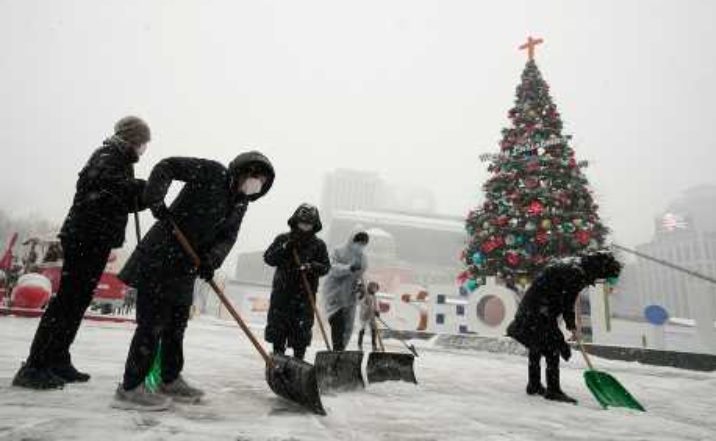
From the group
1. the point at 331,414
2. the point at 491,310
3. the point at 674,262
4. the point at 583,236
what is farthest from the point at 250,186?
the point at 674,262

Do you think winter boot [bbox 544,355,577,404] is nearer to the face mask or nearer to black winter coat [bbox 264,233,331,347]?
black winter coat [bbox 264,233,331,347]

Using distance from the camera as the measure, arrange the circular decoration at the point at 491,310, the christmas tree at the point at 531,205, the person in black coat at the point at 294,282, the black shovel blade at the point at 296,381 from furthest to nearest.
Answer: the christmas tree at the point at 531,205 → the circular decoration at the point at 491,310 → the person in black coat at the point at 294,282 → the black shovel blade at the point at 296,381

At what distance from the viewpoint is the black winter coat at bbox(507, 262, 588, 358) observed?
440 cm

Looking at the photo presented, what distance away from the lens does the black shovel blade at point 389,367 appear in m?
4.50

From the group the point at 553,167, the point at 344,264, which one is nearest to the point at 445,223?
the point at 553,167

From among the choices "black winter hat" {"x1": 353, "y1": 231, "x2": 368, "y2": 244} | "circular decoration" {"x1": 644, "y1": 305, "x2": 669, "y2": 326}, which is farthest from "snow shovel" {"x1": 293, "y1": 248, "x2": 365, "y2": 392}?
"circular decoration" {"x1": 644, "y1": 305, "x2": 669, "y2": 326}

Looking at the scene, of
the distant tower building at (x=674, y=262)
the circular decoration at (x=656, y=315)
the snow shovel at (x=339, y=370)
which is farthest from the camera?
the distant tower building at (x=674, y=262)

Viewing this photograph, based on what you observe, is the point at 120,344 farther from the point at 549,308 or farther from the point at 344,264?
the point at 549,308

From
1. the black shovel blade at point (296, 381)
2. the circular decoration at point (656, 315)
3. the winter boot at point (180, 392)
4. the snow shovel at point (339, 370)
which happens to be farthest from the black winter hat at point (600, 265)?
the circular decoration at point (656, 315)

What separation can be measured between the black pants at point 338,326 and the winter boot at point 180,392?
270cm

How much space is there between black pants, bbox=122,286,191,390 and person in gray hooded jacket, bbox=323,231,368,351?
2.71m

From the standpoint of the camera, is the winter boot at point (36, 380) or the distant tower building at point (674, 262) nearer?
the winter boot at point (36, 380)

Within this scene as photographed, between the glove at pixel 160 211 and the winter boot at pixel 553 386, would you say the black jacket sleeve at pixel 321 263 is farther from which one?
the winter boot at pixel 553 386

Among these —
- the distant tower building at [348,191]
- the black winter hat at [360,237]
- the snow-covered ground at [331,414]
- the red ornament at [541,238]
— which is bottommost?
the snow-covered ground at [331,414]
